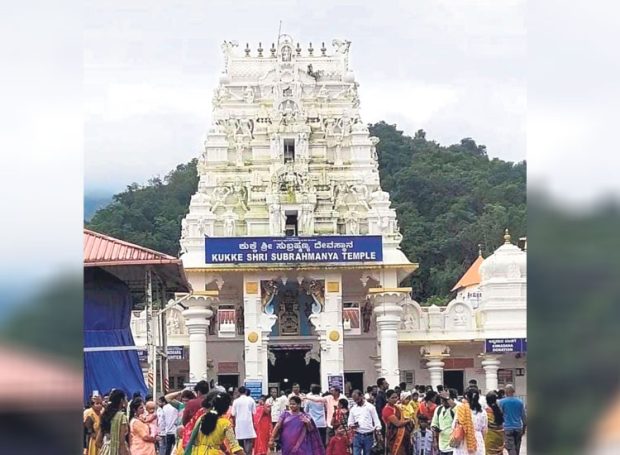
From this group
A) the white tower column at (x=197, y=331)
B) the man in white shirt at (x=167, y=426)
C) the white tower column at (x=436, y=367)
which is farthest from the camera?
the white tower column at (x=436, y=367)

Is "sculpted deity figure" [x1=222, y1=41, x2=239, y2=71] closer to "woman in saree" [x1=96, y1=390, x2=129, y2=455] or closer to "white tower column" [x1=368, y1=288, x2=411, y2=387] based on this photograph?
"white tower column" [x1=368, y1=288, x2=411, y2=387]

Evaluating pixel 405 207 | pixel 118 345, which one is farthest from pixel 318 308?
pixel 405 207

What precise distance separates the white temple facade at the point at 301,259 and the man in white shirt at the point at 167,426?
13771 millimetres

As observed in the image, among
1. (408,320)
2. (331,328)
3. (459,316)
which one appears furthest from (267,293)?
(459,316)

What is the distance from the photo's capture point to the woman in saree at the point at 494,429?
425 inches

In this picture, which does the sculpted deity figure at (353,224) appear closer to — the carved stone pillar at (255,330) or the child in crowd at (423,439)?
the carved stone pillar at (255,330)

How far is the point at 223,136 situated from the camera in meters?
30.9

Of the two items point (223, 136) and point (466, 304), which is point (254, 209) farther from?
point (466, 304)

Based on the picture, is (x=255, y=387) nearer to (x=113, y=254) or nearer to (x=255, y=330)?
(x=255, y=330)

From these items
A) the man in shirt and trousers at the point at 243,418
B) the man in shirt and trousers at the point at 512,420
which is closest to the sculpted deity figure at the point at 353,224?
the man in shirt and trousers at the point at 243,418

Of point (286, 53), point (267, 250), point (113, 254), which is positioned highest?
point (286, 53)

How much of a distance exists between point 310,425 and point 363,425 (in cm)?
110

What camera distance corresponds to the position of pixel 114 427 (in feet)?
29.0
